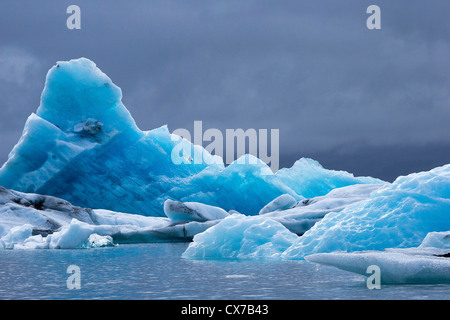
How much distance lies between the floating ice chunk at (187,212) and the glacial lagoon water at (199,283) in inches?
414

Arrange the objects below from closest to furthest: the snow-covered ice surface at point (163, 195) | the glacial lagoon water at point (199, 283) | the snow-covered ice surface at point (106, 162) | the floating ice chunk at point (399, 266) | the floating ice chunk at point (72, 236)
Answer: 1. the glacial lagoon water at point (199, 283)
2. the floating ice chunk at point (399, 266)
3. the snow-covered ice surface at point (163, 195)
4. the floating ice chunk at point (72, 236)
5. the snow-covered ice surface at point (106, 162)

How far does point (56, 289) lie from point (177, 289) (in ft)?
5.64

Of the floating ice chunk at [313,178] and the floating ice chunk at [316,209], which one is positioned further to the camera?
the floating ice chunk at [313,178]

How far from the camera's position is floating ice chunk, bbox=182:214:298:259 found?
42.1 feet

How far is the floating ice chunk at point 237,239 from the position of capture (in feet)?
42.1

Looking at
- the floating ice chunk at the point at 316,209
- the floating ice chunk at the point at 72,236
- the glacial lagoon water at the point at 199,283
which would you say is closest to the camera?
the glacial lagoon water at the point at 199,283

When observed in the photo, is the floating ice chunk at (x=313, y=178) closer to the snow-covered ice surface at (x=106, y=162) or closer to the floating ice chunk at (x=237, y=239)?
the snow-covered ice surface at (x=106, y=162)

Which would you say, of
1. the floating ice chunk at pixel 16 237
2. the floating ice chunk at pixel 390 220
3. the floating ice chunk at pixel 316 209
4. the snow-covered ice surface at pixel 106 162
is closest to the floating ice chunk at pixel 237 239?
the floating ice chunk at pixel 390 220

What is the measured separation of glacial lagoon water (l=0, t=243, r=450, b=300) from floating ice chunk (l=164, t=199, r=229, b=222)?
1051 cm

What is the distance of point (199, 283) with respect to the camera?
789 centimetres

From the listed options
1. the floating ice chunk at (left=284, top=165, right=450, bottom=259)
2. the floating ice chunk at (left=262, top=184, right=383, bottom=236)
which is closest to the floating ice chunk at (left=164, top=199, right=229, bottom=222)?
the floating ice chunk at (left=262, top=184, right=383, bottom=236)

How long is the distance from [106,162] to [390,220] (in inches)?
819
